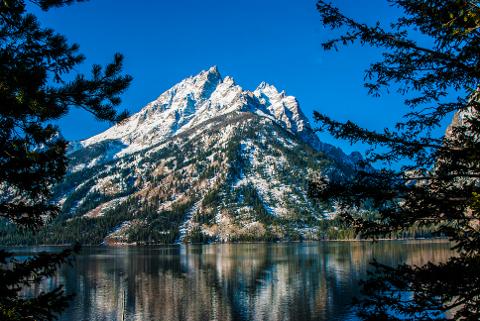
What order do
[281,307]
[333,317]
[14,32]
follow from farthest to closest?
[281,307], [333,317], [14,32]

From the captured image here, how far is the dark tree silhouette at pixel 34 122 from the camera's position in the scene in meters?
11.5

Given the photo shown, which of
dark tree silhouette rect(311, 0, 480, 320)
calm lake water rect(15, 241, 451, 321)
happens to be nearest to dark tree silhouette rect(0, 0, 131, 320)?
dark tree silhouette rect(311, 0, 480, 320)

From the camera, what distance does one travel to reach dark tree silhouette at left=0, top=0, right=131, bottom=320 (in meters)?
11.5

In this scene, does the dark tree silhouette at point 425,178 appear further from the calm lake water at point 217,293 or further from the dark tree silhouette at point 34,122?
the calm lake water at point 217,293

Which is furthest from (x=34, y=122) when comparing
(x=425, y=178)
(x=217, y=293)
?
(x=217, y=293)

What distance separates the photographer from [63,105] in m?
13.0

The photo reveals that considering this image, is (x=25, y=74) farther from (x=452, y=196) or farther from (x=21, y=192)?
(x=452, y=196)

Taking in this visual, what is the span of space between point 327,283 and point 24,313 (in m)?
97.0

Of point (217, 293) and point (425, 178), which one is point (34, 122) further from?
point (217, 293)

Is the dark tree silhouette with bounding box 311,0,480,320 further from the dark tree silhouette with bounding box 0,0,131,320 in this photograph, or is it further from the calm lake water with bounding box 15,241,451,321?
the calm lake water with bounding box 15,241,451,321

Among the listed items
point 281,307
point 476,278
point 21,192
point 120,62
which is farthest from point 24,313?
point 281,307

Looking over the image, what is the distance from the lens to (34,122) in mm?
12680

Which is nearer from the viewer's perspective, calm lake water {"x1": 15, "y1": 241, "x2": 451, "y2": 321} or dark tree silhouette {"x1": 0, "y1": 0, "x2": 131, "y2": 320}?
dark tree silhouette {"x1": 0, "y1": 0, "x2": 131, "y2": 320}

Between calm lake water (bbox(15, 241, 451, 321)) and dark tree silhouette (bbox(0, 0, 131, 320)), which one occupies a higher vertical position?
dark tree silhouette (bbox(0, 0, 131, 320))
